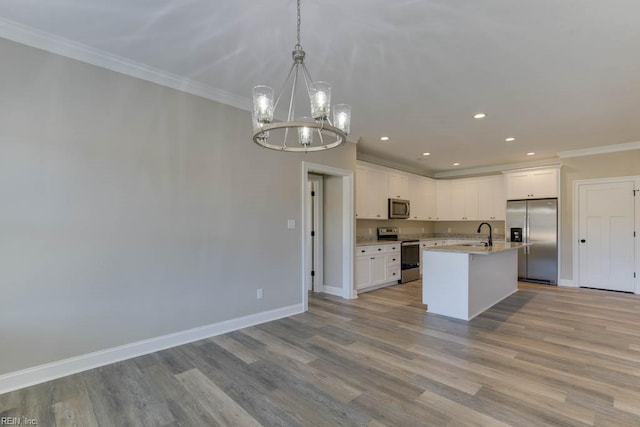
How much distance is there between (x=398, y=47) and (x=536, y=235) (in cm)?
569

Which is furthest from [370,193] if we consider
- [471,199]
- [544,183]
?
[544,183]

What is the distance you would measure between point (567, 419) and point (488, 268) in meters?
2.72

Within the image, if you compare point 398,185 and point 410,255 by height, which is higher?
point 398,185

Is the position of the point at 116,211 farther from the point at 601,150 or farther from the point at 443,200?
the point at 601,150

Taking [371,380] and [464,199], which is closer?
[371,380]

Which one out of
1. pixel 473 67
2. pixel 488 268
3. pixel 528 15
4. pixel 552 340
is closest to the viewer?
pixel 528 15

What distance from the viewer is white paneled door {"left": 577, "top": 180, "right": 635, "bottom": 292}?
5.49 m

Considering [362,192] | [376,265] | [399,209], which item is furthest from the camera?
[399,209]

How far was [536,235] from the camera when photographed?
635 cm

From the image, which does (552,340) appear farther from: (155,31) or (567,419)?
(155,31)

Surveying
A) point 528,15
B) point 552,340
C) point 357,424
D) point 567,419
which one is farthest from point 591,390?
point 528,15

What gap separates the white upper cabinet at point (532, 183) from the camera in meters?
6.22

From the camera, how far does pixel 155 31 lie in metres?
2.38

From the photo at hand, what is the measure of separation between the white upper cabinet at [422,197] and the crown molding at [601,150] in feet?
8.97
